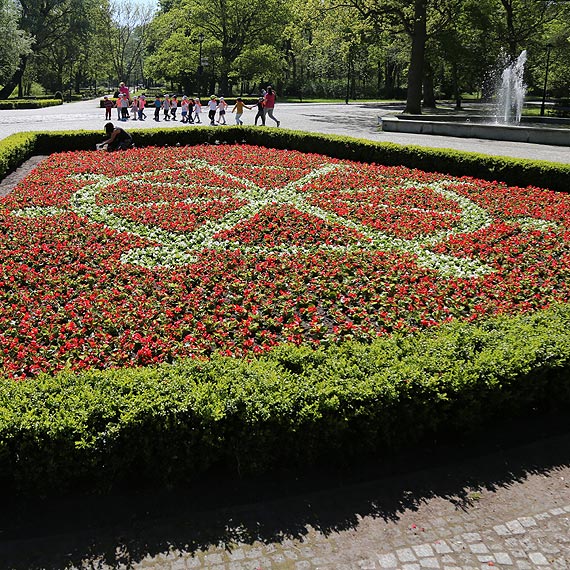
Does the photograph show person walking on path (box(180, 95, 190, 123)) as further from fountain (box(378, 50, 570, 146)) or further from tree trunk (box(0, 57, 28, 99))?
tree trunk (box(0, 57, 28, 99))

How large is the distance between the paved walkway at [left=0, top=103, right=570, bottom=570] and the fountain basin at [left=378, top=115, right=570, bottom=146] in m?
18.8

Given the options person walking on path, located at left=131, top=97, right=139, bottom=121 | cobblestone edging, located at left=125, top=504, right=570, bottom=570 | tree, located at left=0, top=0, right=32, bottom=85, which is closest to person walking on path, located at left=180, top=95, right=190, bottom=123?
person walking on path, located at left=131, top=97, right=139, bottom=121

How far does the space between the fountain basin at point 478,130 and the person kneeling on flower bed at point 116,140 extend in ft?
37.8

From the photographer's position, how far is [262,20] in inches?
1929

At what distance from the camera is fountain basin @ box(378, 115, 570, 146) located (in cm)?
2112

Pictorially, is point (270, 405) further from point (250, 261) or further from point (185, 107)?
point (185, 107)

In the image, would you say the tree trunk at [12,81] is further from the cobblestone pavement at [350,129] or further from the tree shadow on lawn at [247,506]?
the tree shadow on lawn at [247,506]

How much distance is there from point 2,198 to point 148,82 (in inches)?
4136

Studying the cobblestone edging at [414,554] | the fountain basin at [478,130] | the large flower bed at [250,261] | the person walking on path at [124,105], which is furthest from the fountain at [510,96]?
the cobblestone edging at [414,554]

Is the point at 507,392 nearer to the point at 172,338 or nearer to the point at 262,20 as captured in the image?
the point at 172,338

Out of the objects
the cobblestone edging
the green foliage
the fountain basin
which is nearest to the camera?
the cobblestone edging

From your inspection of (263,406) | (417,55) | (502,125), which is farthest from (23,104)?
(263,406)

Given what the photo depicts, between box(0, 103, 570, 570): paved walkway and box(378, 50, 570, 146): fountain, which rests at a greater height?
box(378, 50, 570, 146): fountain

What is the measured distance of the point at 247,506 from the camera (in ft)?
14.2
